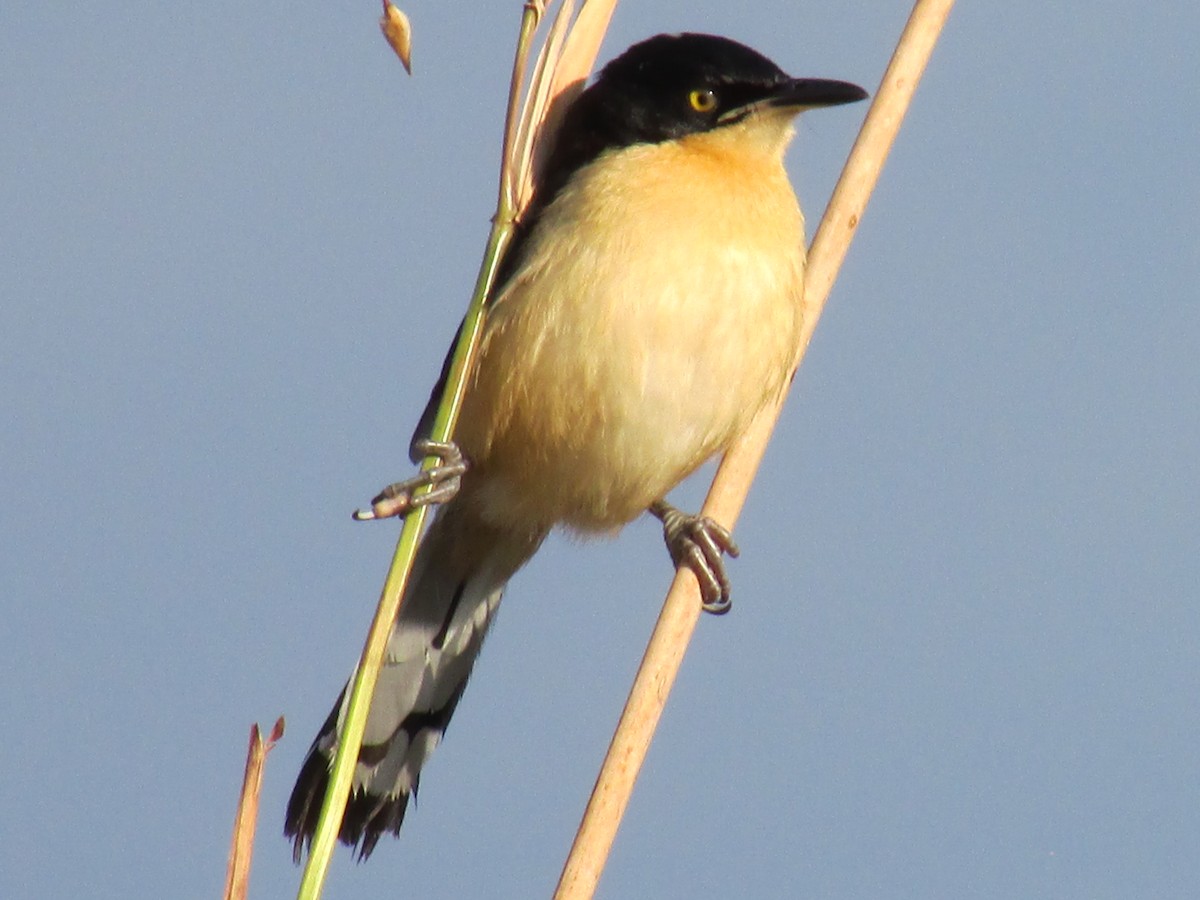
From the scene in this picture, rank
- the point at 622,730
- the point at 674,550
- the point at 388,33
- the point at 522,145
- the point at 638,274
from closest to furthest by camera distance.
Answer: the point at 388,33, the point at 522,145, the point at 622,730, the point at 638,274, the point at 674,550

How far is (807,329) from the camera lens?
411cm

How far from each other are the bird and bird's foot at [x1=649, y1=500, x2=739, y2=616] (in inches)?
0.4

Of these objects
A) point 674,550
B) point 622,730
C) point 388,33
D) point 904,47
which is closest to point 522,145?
point 388,33

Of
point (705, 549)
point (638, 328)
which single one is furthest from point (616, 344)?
point (705, 549)

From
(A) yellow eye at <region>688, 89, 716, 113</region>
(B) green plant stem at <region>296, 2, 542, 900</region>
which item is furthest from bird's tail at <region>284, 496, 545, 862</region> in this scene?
(B) green plant stem at <region>296, 2, 542, 900</region>

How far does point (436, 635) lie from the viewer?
4.82 m

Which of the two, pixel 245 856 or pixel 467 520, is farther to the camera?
pixel 467 520

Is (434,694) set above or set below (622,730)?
below

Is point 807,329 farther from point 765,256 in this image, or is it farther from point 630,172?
point 630,172

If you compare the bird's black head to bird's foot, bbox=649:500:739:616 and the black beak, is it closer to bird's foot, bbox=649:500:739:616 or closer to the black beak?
the black beak

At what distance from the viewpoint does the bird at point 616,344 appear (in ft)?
13.3

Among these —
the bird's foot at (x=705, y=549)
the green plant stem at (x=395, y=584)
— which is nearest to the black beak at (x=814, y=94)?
the bird's foot at (x=705, y=549)

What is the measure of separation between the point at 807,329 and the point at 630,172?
0.64 m

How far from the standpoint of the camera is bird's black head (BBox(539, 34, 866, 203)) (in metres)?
4.45
